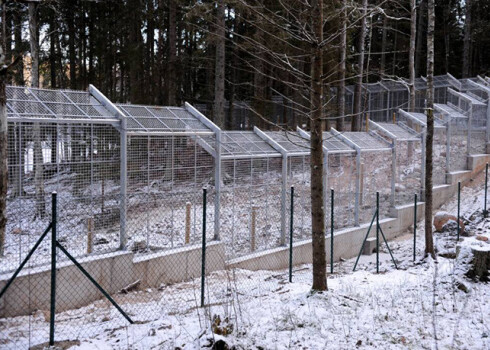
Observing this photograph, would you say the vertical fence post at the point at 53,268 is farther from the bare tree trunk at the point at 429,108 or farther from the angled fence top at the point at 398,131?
the angled fence top at the point at 398,131

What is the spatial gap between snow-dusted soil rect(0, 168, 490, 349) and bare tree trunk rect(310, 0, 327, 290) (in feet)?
2.62

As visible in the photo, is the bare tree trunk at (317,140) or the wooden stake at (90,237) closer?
the bare tree trunk at (317,140)

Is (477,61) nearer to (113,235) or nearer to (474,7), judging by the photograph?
(474,7)

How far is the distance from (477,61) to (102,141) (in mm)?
43536

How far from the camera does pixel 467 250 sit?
8.62 m

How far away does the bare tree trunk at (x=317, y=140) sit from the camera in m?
7.32

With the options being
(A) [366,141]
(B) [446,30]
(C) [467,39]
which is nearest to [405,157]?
(A) [366,141]

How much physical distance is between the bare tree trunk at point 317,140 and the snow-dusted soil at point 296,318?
80cm

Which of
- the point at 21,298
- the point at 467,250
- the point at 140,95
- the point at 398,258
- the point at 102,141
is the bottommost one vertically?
the point at 398,258

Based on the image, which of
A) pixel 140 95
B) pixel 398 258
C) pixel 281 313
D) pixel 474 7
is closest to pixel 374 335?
pixel 281 313

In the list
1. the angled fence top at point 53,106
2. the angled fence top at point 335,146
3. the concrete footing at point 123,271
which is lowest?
the concrete footing at point 123,271

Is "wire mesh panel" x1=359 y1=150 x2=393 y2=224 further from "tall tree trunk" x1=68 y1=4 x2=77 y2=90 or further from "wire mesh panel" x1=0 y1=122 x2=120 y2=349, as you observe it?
"tall tree trunk" x1=68 y1=4 x2=77 y2=90

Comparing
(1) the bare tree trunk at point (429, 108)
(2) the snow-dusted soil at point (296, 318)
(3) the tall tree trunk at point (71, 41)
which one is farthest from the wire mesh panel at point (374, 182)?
(3) the tall tree trunk at point (71, 41)

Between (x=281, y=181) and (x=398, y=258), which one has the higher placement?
(x=281, y=181)
